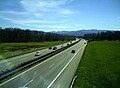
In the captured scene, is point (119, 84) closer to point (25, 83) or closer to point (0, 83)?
point (25, 83)

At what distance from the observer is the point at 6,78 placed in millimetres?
23500

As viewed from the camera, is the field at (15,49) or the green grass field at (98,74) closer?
the green grass field at (98,74)

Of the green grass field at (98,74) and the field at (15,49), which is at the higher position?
the green grass field at (98,74)

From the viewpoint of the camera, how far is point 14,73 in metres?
26.5

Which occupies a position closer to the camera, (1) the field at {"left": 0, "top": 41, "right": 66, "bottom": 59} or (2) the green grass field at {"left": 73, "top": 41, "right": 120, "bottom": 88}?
(2) the green grass field at {"left": 73, "top": 41, "right": 120, "bottom": 88}

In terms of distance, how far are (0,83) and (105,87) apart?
11681mm

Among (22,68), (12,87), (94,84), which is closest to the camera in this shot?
(12,87)

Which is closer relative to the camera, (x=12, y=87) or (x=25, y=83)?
(x=12, y=87)

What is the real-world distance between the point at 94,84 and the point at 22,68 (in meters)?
12.4

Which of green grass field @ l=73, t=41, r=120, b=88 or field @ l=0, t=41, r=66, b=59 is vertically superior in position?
green grass field @ l=73, t=41, r=120, b=88

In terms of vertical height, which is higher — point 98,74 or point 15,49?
point 98,74

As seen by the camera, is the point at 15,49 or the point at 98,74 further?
the point at 15,49

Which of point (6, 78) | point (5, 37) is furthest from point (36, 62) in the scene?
point (5, 37)

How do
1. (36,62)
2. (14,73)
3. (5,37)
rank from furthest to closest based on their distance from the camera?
(5,37) → (36,62) → (14,73)
